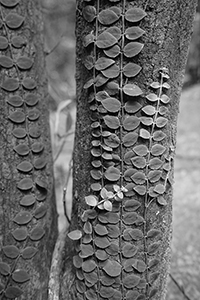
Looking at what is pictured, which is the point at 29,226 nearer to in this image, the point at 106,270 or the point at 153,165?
the point at 106,270

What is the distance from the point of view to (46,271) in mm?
1044

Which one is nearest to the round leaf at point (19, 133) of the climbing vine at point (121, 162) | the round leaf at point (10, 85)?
the round leaf at point (10, 85)

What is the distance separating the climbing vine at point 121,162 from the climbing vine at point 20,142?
164 mm

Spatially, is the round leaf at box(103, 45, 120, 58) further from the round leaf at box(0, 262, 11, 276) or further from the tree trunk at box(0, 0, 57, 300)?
the round leaf at box(0, 262, 11, 276)

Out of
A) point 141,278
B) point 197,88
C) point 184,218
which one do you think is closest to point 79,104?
point 141,278

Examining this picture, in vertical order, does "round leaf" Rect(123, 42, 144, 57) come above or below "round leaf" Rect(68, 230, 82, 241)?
above

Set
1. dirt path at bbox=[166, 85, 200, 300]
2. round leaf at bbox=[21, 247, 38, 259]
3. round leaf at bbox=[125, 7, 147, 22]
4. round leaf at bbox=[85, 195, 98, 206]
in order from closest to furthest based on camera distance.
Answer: round leaf at bbox=[125, 7, 147, 22] < round leaf at bbox=[85, 195, 98, 206] < round leaf at bbox=[21, 247, 38, 259] < dirt path at bbox=[166, 85, 200, 300]

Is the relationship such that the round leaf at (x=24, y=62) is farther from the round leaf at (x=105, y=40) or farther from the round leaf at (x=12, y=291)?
the round leaf at (x=12, y=291)

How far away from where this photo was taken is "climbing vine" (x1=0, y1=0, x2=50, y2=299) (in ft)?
3.01

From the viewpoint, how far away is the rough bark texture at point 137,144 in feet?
2.60

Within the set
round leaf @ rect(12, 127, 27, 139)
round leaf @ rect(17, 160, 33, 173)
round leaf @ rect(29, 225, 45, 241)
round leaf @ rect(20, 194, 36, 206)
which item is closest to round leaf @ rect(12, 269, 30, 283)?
round leaf @ rect(29, 225, 45, 241)

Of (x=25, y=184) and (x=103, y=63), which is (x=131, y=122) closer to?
(x=103, y=63)

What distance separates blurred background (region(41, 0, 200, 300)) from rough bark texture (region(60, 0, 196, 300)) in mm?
299

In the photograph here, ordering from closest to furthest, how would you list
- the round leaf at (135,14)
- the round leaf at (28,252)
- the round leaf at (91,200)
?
the round leaf at (135,14)
the round leaf at (91,200)
the round leaf at (28,252)
